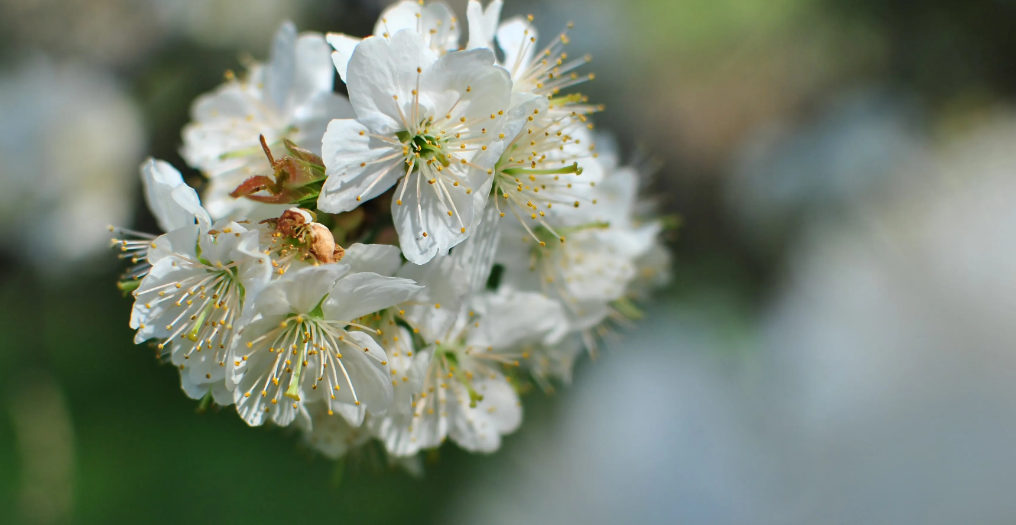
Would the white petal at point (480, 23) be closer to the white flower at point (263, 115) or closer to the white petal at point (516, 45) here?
the white petal at point (516, 45)

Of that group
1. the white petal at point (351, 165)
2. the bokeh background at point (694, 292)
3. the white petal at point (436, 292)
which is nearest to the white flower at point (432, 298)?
the white petal at point (436, 292)

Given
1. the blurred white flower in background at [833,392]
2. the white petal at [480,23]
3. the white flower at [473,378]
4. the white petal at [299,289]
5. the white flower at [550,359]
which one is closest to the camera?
the white petal at [299,289]

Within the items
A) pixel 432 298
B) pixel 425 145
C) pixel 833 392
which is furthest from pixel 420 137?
pixel 833 392

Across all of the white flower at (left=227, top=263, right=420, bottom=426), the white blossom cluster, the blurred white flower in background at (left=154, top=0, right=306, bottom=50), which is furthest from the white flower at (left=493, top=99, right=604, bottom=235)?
the blurred white flower in background at (left=154, top=0, right=306, bottom=50)

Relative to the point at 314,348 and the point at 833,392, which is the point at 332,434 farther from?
the point at 833,392

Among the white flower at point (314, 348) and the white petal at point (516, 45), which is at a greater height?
the white petal at point (516, 45)

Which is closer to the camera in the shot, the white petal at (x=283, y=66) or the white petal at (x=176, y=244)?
the white petal at (x=176, y=244)

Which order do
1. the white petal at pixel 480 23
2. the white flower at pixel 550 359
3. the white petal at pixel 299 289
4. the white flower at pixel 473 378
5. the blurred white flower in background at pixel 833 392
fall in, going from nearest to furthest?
the white petal at pixel 299 289 < the white petal at pixel 480 23 < the white flower at pixel 473 378 < the white flower at pixel 550 359 < the blurred white flower in background at pixel 833 392

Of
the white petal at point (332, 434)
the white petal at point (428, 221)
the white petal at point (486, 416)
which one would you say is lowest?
the white petal at point (332, 434)
